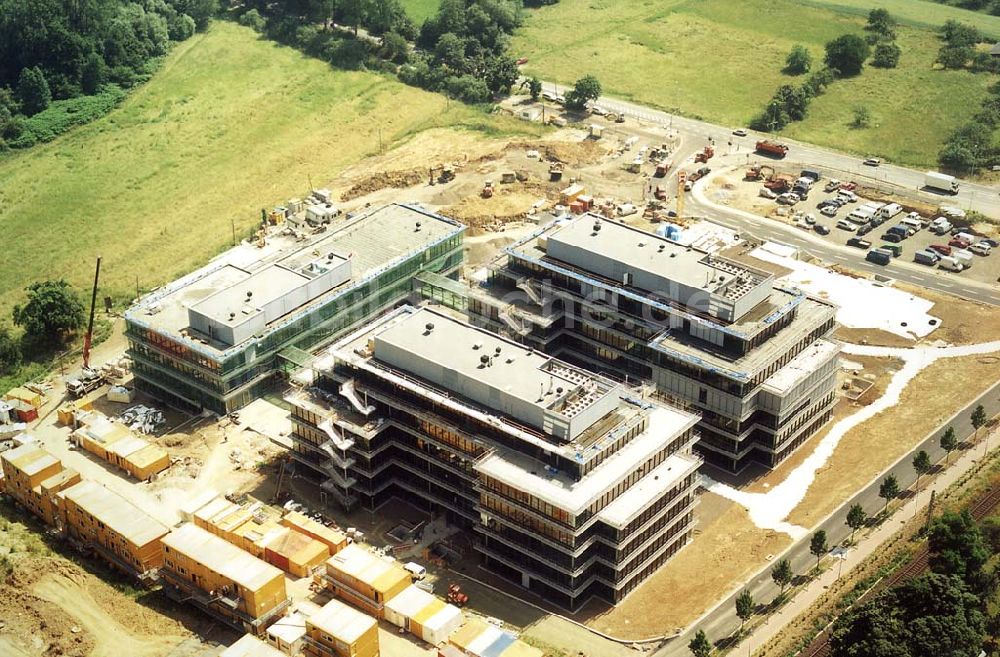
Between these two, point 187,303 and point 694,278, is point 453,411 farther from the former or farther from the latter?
point 187,303

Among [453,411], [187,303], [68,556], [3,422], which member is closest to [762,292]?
[453,411]

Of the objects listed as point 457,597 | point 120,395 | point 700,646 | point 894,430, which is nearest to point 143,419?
point 120,395

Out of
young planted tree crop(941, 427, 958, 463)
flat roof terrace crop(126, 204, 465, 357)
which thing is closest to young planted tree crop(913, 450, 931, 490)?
young planted tree crop(941, 427, 958, 463)

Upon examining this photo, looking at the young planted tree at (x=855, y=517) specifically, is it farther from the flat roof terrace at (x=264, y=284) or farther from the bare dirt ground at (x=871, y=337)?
the flat roof terrace at (x=264, y=284)

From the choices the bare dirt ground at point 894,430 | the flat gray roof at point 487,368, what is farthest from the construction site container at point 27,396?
the bare dirt ground at point 894,430

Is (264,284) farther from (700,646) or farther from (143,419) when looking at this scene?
(700,646)

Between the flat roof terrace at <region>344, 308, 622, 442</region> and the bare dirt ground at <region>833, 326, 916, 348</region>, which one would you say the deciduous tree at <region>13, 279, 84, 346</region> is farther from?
the bare dirt ground at <region>833, 326, 916, 348</region>
